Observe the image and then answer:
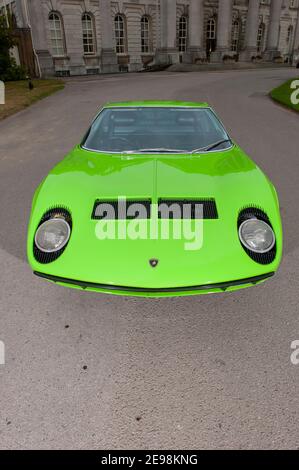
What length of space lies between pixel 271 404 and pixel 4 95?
55.7ft

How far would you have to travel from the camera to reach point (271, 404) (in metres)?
1.96

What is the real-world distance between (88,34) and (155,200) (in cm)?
3607

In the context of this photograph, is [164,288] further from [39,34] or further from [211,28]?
[211,28]

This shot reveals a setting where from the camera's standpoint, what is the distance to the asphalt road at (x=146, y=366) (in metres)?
1.83

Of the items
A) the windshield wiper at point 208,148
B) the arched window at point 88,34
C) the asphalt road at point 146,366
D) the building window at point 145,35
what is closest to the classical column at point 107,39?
the arched window at point 88,34

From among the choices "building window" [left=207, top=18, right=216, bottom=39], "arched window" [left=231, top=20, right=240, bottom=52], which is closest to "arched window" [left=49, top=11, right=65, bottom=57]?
"building window" [left=207, top=18, right=216, bottom=39]

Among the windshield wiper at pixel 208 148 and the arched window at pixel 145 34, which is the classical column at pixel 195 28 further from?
the windshield wiper at pixel 208 148

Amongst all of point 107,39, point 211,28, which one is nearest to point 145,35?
point 107,39

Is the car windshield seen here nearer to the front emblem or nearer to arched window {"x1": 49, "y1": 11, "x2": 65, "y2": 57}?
the front emblem

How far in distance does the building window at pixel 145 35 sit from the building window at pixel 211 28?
9.89m

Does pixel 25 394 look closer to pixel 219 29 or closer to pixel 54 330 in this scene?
pixel 54 330

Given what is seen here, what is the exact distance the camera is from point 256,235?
244cm

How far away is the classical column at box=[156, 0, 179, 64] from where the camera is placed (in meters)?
34.8

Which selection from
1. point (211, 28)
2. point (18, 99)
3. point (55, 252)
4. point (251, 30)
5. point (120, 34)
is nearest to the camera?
point (55, 252)
